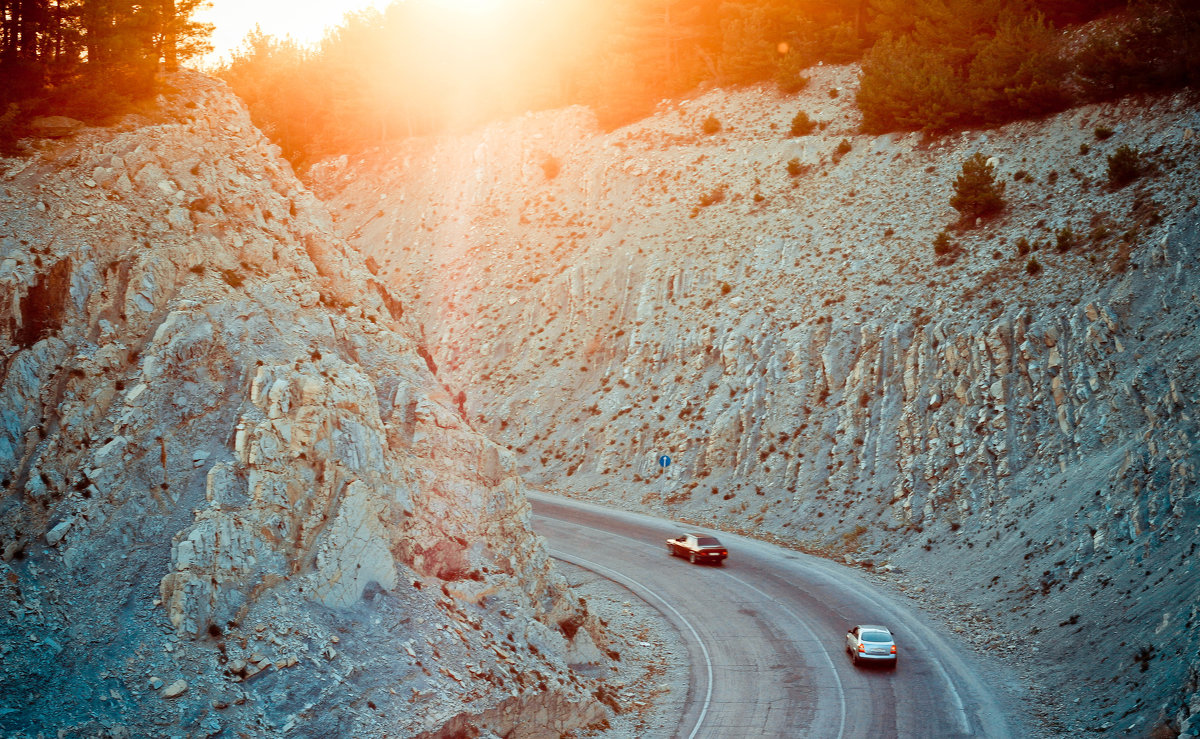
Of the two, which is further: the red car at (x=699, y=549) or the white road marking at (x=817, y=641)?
the red car at (x=699, y=549)

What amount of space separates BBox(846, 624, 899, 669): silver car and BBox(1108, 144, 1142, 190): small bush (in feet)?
92.3

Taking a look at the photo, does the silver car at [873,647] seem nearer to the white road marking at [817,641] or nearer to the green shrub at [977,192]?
the white road marking at [817,641]

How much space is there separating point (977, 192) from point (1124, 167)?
669 centimetres

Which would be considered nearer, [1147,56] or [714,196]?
[1147,56]

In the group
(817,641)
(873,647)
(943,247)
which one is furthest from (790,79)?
(873,647)

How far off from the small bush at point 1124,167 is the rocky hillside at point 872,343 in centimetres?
57

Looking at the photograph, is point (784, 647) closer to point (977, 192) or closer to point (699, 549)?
point (699, 549)

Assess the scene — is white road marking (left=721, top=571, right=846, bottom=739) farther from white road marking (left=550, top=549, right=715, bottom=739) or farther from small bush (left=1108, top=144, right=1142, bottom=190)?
small bush (left=1108, top=144, right=1142, bottom=190)

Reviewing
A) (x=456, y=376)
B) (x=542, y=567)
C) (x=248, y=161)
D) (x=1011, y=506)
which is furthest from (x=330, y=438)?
(x=456, y=376)

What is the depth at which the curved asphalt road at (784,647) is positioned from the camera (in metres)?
23.1

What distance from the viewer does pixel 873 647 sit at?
1023 inches

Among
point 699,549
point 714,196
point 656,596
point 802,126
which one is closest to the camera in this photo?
point 656,596

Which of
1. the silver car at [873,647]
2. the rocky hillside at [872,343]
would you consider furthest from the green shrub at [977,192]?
the silver car at [873,647]

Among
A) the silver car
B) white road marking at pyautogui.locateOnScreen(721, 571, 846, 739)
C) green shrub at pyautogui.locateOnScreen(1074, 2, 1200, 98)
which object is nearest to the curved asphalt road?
white road marking at pyautogui.locateOnScreen(721, 571, 846, 739)
